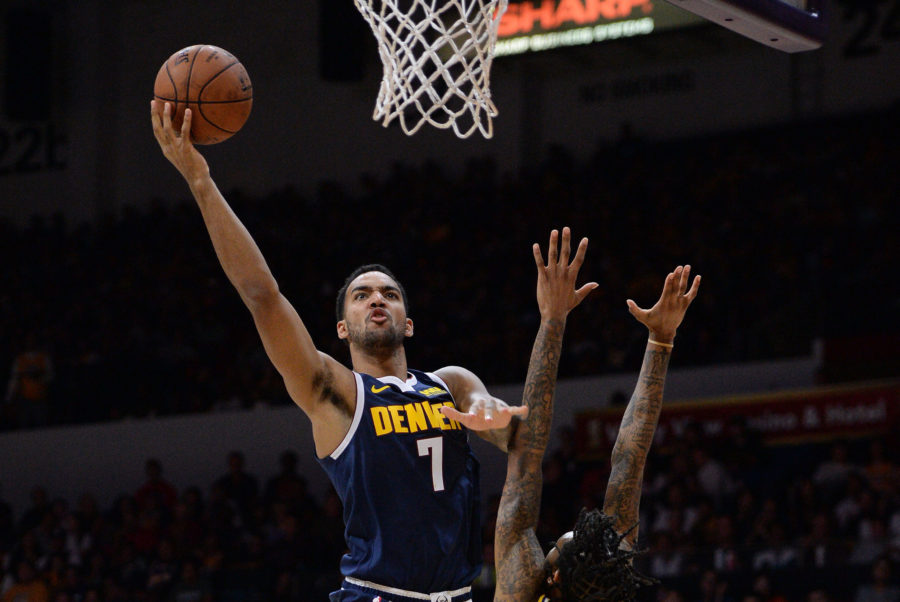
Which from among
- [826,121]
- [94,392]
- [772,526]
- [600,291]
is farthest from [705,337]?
[94,392]

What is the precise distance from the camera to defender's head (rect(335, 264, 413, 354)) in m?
4.62

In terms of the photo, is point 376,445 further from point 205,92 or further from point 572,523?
point 572,523

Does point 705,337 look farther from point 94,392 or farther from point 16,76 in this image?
point 16,76

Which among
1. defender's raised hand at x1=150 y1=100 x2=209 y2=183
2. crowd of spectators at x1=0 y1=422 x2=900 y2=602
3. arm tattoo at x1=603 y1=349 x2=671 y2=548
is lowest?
crowd of spectators at x1=0 y1=422 x2=900 y2=602

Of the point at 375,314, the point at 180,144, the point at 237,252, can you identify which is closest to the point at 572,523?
the point at 375,314

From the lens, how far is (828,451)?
10.0 metres

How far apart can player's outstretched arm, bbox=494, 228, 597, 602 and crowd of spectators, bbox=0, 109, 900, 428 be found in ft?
23.0

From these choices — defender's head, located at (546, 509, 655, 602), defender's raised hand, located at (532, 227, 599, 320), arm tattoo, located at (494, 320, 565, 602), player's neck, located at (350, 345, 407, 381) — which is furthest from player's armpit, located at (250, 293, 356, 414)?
defender's head, located at (546, 509, 655, 602)

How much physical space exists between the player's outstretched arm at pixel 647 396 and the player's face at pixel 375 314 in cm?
85

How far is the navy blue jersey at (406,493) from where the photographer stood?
4242 mm

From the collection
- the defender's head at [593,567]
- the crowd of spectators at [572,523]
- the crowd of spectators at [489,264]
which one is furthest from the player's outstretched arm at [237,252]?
the crowd of spectators at [489,264]

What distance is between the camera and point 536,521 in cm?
449

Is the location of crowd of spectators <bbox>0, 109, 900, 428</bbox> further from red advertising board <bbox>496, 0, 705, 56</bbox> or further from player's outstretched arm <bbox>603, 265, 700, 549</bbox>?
player's outstretched arm <bbox>603, 265, 700, 549</bbox>

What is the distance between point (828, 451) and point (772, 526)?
4.95ft
